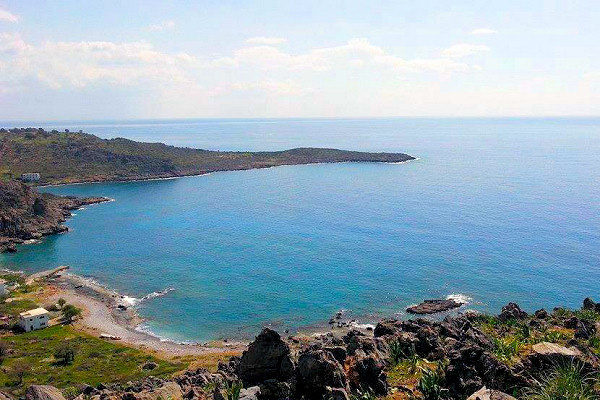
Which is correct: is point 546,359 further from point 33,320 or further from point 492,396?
point 33,320

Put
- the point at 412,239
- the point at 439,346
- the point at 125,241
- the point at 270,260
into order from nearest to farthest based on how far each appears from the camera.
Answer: the point at 439,346
the point at 270,260
the point at 412,239
the point at 125,241

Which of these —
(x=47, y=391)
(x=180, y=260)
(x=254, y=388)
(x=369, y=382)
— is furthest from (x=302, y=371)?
(x=180, y=260)

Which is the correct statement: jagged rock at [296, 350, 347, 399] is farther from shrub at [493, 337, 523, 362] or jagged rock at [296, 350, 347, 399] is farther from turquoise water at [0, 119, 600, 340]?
turquoise water at [0, 119, 600, 340]

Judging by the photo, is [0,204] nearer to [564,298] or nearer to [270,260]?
[270,260]

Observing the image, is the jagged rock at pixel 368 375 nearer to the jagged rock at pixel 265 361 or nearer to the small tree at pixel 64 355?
the jagged rock at pixel 265 361

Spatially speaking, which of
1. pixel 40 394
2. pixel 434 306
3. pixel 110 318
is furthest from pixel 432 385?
pixel 110 318

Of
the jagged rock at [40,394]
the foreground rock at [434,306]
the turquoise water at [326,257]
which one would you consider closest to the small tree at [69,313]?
the turquoise water at [326,257]
